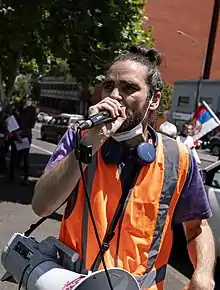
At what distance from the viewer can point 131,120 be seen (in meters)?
1.77

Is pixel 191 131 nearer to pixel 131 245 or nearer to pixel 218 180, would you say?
pixel 218 180

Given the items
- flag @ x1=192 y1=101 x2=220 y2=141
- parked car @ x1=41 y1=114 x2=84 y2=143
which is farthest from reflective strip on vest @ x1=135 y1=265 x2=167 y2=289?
parked car @ x1=41 y1=114 x2=84 y2=143

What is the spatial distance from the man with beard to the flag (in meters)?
7.65

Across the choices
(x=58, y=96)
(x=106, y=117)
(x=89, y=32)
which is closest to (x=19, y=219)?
(x=89, y=32)

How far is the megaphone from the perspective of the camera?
161 cm

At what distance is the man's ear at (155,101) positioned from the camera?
1922 millimetres

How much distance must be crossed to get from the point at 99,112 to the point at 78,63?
8.46 metres

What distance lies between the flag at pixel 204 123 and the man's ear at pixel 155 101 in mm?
7631

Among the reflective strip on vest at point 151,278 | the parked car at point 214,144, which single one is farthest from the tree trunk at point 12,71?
the parked car at point 214,144

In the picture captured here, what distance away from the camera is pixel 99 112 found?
5.32 ft

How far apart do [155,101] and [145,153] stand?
24cm

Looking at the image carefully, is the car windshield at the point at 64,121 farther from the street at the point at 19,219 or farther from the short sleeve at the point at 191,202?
the short sleeve at the point at 191,202

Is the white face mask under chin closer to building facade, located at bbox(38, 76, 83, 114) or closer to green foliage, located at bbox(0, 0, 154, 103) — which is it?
green foliage, located at bbox(0, 0, 154, 103)

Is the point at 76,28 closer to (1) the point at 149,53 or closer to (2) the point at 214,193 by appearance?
(2) the point at 214,193
